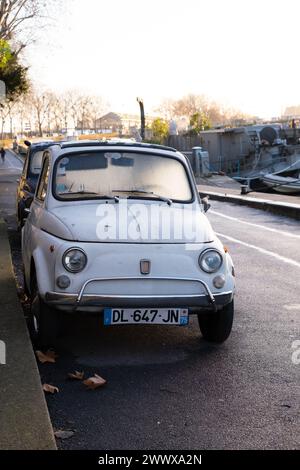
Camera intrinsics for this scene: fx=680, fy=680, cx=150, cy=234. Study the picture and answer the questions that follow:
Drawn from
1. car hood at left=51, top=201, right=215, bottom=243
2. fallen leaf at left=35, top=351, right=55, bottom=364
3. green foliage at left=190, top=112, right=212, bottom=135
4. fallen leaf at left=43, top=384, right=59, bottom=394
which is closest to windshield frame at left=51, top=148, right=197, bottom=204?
car hood at left=51, top=201, right=215, bottom=243

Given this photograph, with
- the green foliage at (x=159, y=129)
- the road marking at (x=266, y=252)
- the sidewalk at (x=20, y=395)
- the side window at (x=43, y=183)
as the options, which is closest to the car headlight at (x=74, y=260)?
the sidewalk at (x=20, y=395)

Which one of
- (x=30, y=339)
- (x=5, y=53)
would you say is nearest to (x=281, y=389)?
(x=30, y=339)

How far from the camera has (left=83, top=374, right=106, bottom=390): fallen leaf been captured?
4801 millimetres

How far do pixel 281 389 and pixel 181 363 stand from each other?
2.93ft

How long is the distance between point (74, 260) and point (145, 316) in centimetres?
71

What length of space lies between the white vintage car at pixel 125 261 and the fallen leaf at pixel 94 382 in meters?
0.54

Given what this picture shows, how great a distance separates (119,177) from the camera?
254 inches

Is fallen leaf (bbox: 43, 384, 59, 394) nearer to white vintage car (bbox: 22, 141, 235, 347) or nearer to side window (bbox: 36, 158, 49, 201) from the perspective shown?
white vintage car (bbox: 22, 141, 235, 347)

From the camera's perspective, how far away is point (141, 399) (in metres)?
4.55

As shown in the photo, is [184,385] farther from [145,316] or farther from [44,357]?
[44,357]

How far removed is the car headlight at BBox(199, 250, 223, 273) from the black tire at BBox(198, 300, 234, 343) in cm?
36

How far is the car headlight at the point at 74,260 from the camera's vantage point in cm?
532

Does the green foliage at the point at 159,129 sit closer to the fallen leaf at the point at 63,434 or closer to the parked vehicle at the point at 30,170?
the parked vehicle at the point at 30,170

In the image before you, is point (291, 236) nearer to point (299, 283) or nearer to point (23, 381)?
point (299, 283)
